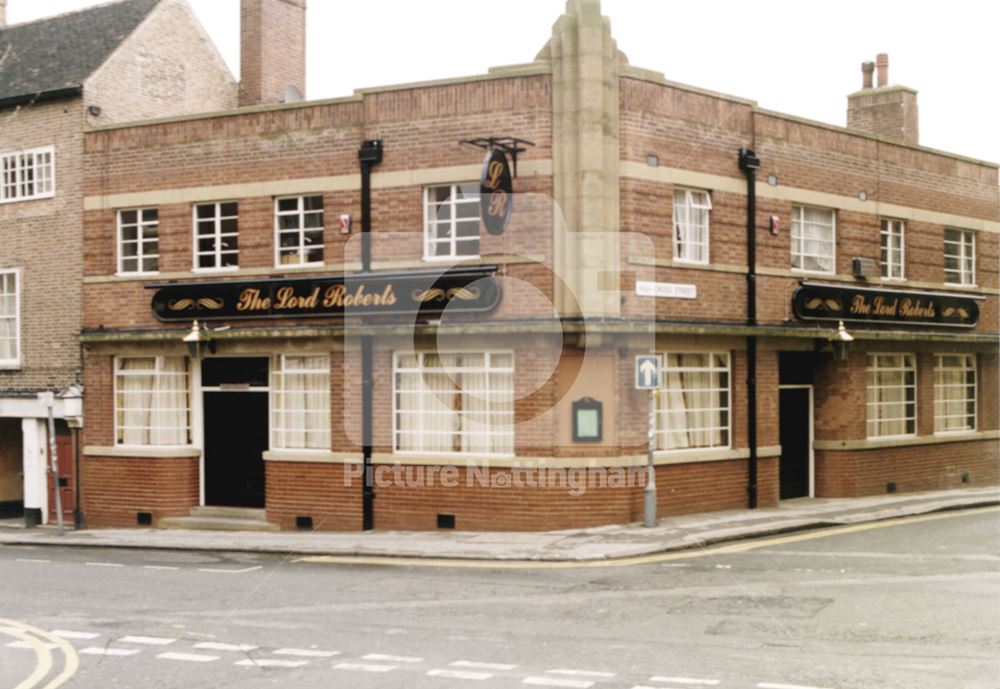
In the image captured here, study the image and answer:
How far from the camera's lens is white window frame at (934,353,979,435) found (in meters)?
26.2

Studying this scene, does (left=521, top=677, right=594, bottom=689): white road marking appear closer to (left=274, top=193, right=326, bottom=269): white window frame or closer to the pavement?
the pavement

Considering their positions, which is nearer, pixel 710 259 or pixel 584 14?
pixel 584 14

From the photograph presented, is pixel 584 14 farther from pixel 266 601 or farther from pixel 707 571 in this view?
pixel 266 601

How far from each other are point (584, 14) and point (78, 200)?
11.5m

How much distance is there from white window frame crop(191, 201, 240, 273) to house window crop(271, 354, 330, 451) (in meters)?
2.24

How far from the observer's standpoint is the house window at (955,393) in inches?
1035

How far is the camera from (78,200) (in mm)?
23688

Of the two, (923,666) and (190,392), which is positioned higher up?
(190,392)

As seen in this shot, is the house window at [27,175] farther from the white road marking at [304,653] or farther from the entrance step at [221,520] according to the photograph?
the white road marking at [304,653]

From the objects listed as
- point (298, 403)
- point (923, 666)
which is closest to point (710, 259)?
point (298, 403)

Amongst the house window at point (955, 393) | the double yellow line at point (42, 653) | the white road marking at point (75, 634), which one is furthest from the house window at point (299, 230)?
the house window at point (955, 393)

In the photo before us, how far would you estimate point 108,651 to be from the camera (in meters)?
11.2

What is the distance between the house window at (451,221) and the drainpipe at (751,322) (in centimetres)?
544

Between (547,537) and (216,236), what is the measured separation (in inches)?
358
